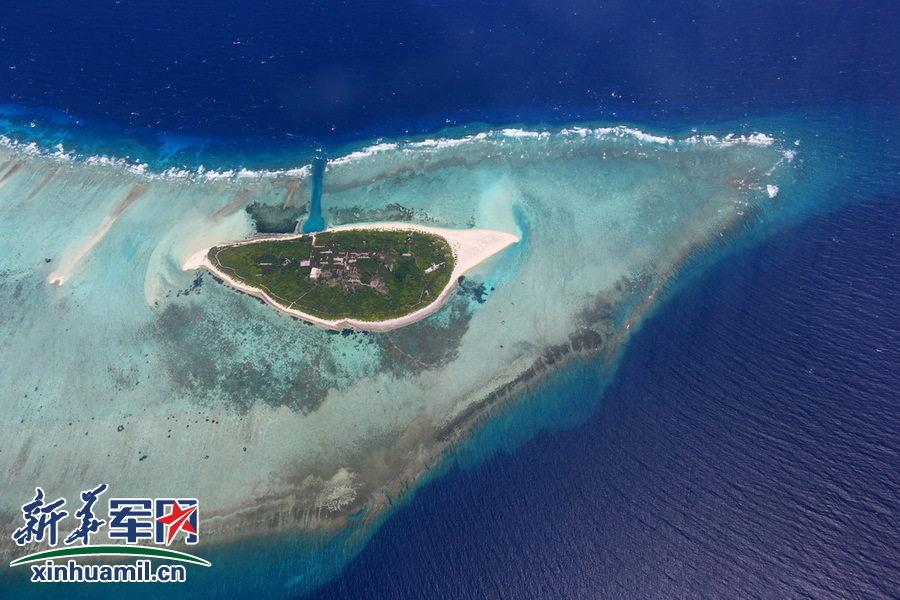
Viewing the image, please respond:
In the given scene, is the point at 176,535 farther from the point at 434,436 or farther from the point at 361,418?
the point at 434,436

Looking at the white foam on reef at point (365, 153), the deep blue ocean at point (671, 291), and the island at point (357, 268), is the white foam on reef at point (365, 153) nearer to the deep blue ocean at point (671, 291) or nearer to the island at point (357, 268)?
the deep blue ocean at point (671, 291)

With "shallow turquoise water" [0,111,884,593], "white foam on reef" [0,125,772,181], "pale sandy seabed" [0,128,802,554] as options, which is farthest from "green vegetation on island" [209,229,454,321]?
"white foam on reef" [0,125,772,181]

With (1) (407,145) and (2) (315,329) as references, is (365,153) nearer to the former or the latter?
(1) (407,145)

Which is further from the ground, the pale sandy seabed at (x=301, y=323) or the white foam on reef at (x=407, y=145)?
the white foam on reef at (x=407, y=145)

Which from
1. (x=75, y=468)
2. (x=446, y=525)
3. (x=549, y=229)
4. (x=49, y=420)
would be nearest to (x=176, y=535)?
(x=75, y=468)

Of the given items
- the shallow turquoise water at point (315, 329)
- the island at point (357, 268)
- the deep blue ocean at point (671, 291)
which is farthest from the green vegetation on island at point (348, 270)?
the deep blue ocean at point (671, 291)

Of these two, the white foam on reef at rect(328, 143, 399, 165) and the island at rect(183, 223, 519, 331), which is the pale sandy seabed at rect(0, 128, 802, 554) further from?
the island at rect(183, 223, 519, 331)
